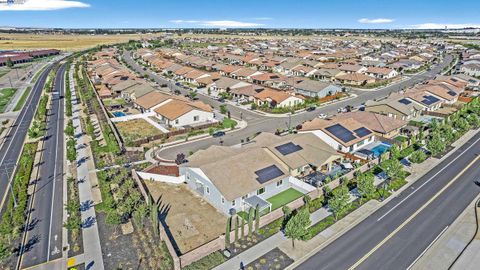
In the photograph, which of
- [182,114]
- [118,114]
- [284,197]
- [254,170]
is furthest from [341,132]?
[118,114]

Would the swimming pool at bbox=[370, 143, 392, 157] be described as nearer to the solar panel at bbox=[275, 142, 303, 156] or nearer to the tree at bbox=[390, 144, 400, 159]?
the tree at bbox=[390, 144, 400, 159]

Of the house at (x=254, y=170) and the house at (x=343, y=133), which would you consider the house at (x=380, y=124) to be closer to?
the house at (x=343, y=133)

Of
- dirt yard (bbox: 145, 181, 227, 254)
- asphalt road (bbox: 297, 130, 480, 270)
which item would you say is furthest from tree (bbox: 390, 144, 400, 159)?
dirt yard (bbox: 145, 181, 227, 254)

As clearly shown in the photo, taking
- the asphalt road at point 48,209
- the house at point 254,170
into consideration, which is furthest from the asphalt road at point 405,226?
the asphalt road at point 48,209

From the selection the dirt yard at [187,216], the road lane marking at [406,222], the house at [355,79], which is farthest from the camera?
the house at [355,79]

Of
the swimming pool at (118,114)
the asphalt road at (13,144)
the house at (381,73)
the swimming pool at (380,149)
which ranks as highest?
the house at (381,73)

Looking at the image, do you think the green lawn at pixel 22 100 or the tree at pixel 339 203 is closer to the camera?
the tree at pixel 339 203
